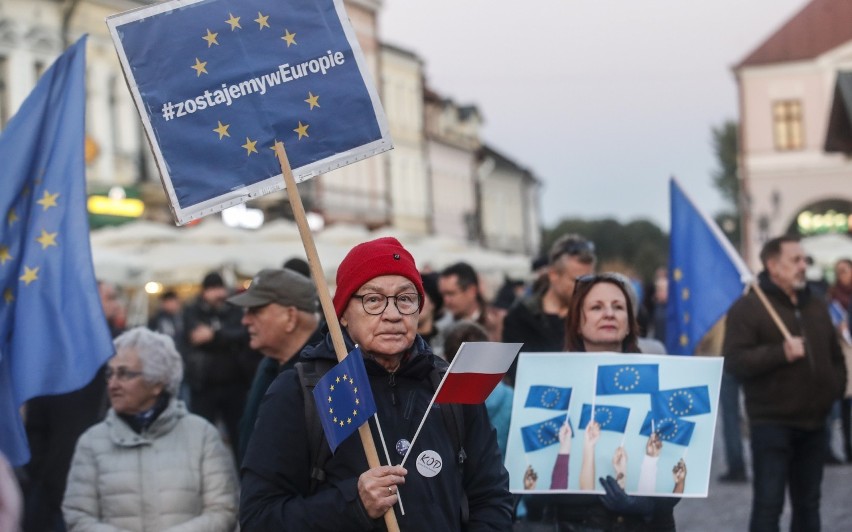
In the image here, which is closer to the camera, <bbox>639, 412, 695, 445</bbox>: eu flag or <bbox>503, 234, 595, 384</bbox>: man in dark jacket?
<bbox>639, 412, 695, 445</bbox>: eu flag

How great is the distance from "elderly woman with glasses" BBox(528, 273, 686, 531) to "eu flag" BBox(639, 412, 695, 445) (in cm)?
3

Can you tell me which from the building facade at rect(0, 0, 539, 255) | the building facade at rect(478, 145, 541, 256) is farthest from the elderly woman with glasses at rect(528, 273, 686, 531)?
the building facade at rect(478, 145, 541, 256)

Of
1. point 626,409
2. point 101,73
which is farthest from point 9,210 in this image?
point 101,73

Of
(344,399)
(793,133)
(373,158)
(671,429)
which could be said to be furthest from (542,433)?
(793,133)

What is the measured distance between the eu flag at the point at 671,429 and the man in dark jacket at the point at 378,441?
67.8 inches

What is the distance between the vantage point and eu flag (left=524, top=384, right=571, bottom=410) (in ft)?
22.0

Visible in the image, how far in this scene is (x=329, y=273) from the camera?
26484 millimetres

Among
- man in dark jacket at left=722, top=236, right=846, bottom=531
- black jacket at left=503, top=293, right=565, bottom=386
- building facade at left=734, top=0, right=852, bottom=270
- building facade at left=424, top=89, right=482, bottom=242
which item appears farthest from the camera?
building facade at left=424, top=89, right=482, bottom=242

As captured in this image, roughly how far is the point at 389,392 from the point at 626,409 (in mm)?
2065

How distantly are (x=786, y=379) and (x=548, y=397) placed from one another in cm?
271

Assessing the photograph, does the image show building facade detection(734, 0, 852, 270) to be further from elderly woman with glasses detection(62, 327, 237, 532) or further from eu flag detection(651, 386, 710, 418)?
elderly woman with glasses detection(62, 327, 237, 532)

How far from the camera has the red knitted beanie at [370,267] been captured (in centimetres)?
481

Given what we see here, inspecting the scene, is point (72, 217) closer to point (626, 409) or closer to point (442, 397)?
point (626, 409)

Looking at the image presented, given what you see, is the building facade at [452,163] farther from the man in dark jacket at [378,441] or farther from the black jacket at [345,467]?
the black jacket at [345,467]
